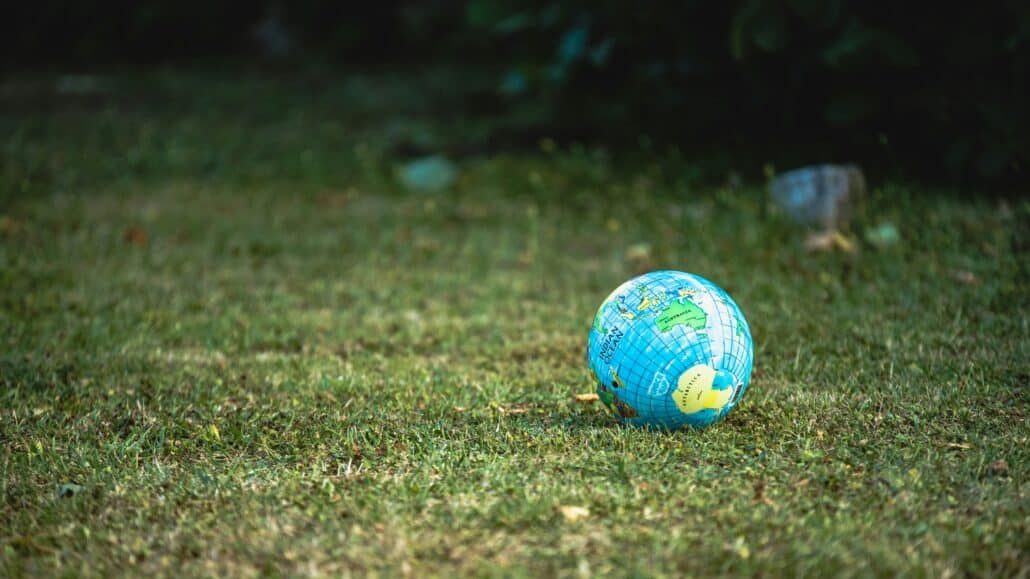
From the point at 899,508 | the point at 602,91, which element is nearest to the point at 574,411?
the point at 899,508

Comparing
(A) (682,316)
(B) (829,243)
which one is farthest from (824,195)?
(A) (682,316)

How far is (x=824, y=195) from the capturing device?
6.35 metres

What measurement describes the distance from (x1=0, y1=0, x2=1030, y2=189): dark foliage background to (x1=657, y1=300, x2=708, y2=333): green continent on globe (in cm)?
347

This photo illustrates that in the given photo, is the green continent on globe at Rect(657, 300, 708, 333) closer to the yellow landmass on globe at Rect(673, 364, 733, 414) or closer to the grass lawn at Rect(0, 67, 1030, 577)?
the yellow landmass on globe at Rect(673, 364, 733, 414)

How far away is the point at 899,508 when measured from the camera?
115 inches

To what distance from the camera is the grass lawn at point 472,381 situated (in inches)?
110

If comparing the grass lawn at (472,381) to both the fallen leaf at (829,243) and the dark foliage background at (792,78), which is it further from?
the dark foliage background at (792,78)

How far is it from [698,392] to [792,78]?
4.33 m

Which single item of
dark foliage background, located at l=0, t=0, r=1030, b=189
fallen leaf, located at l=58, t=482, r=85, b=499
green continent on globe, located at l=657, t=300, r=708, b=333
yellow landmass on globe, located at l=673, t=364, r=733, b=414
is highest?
dark foliage background, located at l=0, t=0, r=1030, b=189

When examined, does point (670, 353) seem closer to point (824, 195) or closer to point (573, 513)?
point (573, 513)

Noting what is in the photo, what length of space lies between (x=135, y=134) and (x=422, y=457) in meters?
7.97

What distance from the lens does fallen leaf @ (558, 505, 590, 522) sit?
286 centimetres

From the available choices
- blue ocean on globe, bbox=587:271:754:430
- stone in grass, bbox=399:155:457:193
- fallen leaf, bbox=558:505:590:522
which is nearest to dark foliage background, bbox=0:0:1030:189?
stone in grass, bbox=399:155:457:193

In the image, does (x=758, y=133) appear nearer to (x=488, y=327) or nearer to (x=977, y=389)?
(x=488, y=327)
